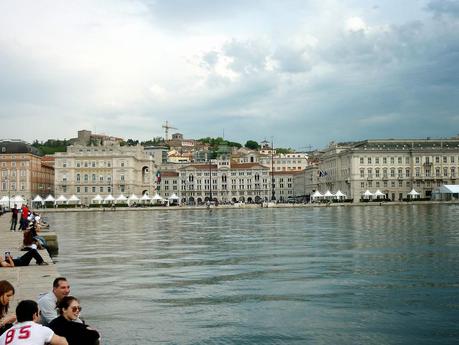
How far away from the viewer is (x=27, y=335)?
23.8 ft

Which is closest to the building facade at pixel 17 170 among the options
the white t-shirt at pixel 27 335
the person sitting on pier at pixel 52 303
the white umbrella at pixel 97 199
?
the white umbrella at pixel 97 199

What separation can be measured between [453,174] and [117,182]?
7367 centimetres

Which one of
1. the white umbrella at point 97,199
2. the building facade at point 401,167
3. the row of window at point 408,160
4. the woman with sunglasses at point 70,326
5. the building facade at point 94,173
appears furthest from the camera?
the building facade at point 94,173

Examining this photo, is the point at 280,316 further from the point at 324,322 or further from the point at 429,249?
the point at 429,249

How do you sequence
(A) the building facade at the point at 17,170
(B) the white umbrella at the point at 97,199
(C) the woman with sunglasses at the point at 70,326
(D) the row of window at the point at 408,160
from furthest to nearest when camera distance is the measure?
(D) the row of window at the point at 408,160 < (A) the building facade at the point at 17,170 < (B) the white umbrella at the point at 97,199 < (C) the woman with sunglasses at the point at 70,326

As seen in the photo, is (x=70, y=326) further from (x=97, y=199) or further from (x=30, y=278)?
(x=97, y=199)

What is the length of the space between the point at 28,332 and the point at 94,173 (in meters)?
136

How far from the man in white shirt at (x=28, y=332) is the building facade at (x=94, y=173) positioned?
133m

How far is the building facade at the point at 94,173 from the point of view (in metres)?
139

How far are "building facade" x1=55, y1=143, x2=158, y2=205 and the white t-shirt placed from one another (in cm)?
13324

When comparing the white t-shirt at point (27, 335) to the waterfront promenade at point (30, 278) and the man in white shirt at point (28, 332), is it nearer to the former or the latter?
the man in white shirt at point (28, 332)

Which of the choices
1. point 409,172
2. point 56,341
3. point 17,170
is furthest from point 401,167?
point 56,341

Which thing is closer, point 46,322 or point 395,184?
point 46,322

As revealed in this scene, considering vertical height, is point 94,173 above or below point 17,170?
below
